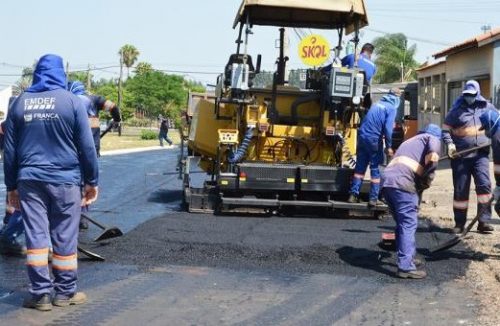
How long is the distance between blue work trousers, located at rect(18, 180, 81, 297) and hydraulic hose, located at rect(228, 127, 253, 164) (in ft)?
16.2

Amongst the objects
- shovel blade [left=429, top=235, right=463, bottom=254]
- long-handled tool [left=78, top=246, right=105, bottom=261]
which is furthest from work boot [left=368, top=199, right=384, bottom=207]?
long-handled tool [left=78, top=246, right=105, bottom=261]

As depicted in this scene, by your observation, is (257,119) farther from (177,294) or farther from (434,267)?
(177,294)

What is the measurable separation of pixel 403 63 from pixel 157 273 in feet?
149

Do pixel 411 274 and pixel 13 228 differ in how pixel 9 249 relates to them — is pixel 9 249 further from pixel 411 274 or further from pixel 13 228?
pixel 411 274

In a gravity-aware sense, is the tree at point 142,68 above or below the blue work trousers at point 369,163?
above

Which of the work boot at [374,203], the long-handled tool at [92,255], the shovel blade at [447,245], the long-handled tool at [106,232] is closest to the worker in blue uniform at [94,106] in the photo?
the long-handled tool at [106,232]

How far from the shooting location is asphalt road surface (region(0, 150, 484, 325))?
4.88 m

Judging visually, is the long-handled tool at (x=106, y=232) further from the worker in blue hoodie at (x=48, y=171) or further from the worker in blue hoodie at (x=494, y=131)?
the worker in blue hoodie at (x=494, y=131)

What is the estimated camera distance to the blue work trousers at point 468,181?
821cm

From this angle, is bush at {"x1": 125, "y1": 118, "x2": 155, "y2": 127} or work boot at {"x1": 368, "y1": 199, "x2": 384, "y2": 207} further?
bush at {"x1": 125, "y1": 118, "x2": 155, "y2": 127}

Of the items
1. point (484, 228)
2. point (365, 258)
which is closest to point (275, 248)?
point (365, 258)

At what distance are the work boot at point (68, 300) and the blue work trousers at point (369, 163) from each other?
17.2 feet

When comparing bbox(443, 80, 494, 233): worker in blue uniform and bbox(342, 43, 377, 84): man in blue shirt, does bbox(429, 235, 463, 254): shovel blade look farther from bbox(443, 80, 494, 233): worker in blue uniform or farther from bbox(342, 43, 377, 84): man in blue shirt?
bbox(342, 43, 377, 84): man in blue shirt

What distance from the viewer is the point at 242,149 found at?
10016mm
